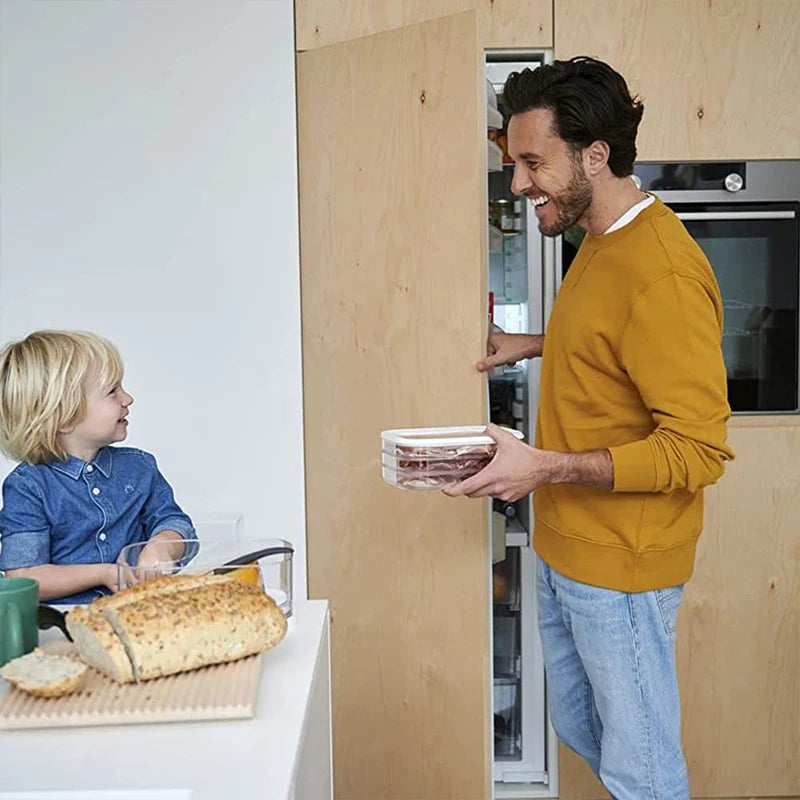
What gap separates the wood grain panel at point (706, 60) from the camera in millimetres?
2416

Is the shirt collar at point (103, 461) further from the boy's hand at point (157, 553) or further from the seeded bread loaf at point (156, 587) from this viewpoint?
the seeded bread loaf at point (156, 587)

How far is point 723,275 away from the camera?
2.49 meters

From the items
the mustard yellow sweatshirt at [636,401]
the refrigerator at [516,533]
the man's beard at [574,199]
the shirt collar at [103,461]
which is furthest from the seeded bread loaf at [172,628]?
the refrigerator at [516,533]

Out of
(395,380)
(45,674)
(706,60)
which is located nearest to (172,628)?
(45,674)

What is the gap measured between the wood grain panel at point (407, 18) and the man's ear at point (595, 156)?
572 millimetres

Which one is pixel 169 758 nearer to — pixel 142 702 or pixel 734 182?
pixel 142 702

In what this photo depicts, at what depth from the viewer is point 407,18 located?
238cm

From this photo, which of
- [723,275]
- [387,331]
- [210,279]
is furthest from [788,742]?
[210,279]

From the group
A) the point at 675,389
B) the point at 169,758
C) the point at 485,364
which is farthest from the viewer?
the point at 485,364

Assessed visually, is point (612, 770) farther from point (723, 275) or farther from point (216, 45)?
point (216, 45)

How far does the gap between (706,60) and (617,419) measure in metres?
1.07

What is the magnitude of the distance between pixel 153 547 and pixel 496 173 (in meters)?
1.77

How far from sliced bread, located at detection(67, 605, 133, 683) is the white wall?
124cm

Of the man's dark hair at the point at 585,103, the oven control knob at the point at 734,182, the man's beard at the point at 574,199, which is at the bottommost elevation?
the man's beard at the point at 574,199
